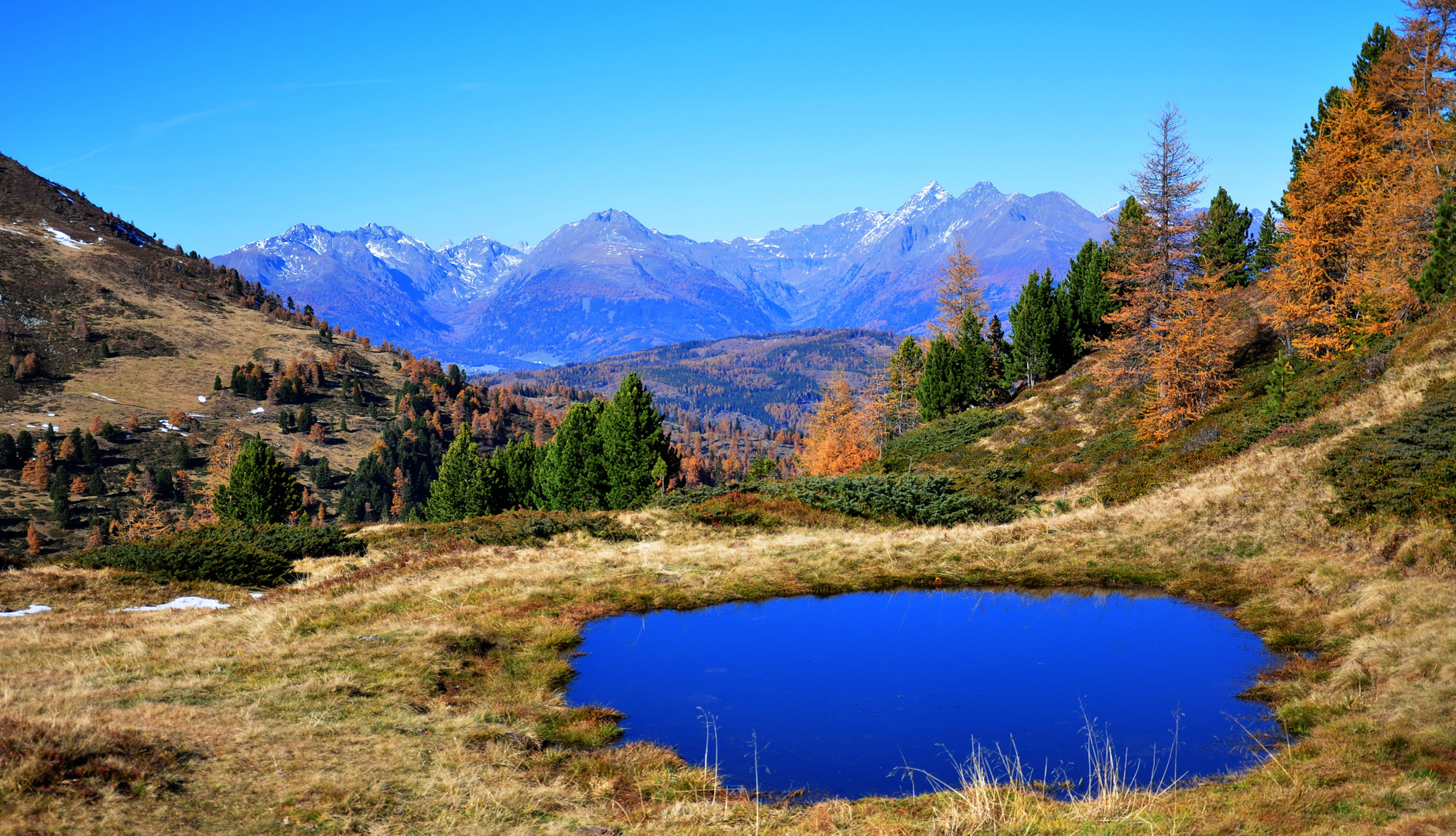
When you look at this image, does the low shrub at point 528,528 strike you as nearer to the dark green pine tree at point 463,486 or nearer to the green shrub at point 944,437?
the green shrub at point 944,437

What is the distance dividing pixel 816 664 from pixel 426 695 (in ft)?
25.0

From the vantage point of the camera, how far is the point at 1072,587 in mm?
23219

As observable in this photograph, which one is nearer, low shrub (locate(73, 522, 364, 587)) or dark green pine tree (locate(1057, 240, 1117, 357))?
low shrub (locate(73, 522, 364, 587))

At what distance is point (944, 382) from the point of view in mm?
80750

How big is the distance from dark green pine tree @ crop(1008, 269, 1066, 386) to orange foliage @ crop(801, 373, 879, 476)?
1774 centimetres

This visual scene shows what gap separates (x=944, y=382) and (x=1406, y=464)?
58.3 meters

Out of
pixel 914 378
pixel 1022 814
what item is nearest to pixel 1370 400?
pixel 1022 814

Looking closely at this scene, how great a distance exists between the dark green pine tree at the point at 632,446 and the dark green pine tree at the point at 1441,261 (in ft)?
149

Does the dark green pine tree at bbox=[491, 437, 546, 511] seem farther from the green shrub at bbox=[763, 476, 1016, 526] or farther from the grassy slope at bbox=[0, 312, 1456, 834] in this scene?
the grassy slope at bbox=[0, 312, 1456, 834]

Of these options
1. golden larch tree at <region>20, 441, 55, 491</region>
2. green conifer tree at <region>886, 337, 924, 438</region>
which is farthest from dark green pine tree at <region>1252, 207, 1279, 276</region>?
golden larch tree at <region>20, 441, 55, 491</region>

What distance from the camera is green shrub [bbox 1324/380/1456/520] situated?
20.7 meters

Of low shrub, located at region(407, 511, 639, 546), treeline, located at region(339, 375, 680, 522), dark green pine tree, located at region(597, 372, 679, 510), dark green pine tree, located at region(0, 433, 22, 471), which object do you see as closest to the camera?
low shrub, located at region(407, 511, 639, 546)

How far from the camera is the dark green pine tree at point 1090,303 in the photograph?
7362cm

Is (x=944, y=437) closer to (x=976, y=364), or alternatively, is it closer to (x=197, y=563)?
(x=976, y=364)
